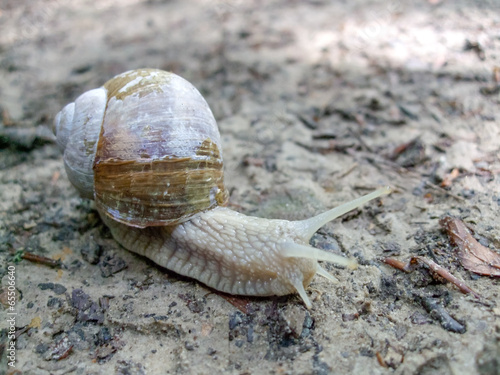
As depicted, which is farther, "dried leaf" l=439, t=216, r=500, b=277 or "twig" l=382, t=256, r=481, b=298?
"dried leaf" l=439, t=216, r=500, b=277

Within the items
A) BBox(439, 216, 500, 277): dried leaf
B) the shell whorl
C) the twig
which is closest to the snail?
the shell whorl

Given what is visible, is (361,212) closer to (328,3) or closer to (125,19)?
(328,3)

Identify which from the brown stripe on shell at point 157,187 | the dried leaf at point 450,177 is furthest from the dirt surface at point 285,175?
the brown stripe on shell at point 157,187

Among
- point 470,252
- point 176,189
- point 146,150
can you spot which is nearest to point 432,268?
point 470,252

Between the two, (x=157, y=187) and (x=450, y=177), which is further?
(x=450, y=177)

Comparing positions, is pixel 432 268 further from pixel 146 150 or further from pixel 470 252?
pixel 146 150

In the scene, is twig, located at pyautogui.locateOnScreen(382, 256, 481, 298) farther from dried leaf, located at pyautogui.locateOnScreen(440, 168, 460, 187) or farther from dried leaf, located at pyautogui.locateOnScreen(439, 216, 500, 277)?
dried leaf, located at pyautogui.locateOnScreen(440, 168, 460, 187)
